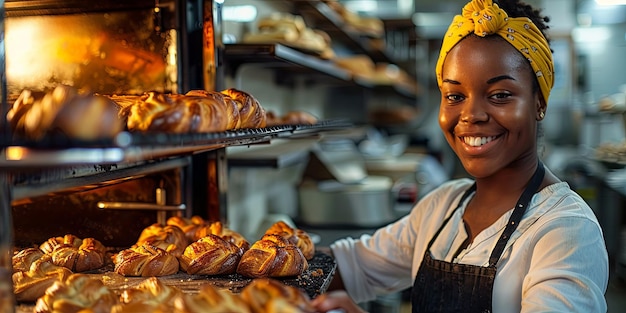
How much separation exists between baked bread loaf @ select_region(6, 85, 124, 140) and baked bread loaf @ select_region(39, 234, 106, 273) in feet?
1.91

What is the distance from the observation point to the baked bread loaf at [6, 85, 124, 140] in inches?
36.3

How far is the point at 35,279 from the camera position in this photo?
52.1 inches

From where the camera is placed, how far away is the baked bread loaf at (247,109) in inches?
A: 60.0

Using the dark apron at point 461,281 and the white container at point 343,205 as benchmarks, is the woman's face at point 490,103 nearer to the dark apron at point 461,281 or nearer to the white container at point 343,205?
the dark apron at point 461,281

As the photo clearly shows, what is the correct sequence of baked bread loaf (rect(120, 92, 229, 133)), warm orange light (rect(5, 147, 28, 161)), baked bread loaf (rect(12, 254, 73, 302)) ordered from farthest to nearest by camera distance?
baked bread loaf (rect(12, 254, 73, 302))
baked bread loaf (rect(120, 92, 229, 133))
warm orange light (rect(5, 147, 28, 161))

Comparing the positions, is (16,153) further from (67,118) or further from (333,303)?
(333,303)

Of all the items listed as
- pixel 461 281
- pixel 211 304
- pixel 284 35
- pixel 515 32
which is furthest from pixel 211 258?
pixel 284 35

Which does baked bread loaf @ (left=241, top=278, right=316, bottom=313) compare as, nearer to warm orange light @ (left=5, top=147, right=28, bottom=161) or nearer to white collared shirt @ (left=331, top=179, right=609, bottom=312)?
warm orange light @ (left=5, top=147, right=28, bottom=161)

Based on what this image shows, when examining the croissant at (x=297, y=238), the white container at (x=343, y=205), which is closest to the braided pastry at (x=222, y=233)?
the croissant at (x=297, y=238)

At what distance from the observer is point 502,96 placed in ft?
5.51

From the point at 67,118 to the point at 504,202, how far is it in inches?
48.8

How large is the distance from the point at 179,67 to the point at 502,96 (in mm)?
907

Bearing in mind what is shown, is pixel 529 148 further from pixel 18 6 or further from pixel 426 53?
pixel 426 53

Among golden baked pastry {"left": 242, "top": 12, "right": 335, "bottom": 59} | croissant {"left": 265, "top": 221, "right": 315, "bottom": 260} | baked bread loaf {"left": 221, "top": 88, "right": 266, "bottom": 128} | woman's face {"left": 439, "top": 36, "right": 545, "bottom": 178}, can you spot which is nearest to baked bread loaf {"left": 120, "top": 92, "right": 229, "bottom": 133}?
baked bread loaf {"left": 221, "top": 88, "right": 266, "bottom": 128}
